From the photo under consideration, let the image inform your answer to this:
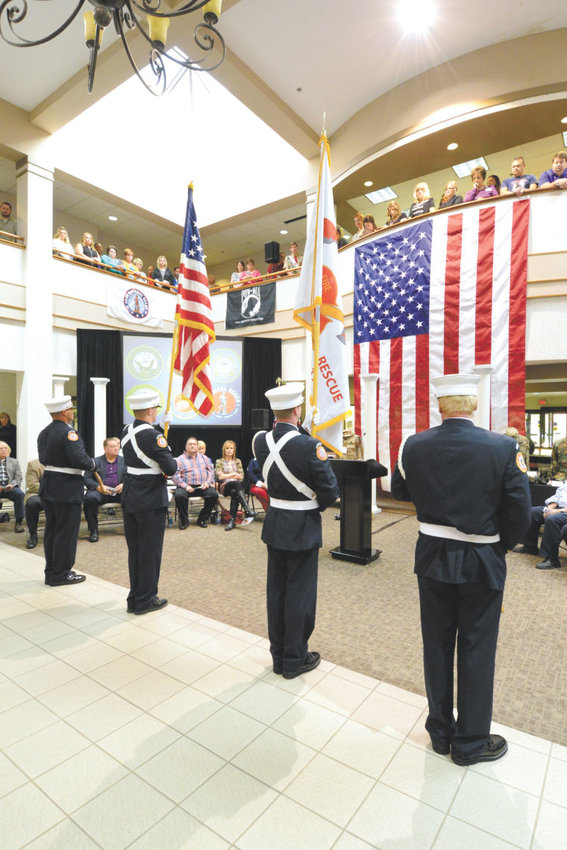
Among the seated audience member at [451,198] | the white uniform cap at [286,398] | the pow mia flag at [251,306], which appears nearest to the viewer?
the white uniform cap at [286,398]

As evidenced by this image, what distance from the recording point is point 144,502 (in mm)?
3195

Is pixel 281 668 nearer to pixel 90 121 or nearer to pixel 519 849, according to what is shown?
pixel 519 849

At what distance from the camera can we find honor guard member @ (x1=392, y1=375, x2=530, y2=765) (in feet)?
5.63

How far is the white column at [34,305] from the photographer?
300 inches

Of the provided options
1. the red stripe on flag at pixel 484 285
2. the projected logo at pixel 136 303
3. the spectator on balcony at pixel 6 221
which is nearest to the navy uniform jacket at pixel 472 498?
the red stripe on flag at pixel 484 285

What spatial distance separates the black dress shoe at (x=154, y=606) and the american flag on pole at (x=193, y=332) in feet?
5.51

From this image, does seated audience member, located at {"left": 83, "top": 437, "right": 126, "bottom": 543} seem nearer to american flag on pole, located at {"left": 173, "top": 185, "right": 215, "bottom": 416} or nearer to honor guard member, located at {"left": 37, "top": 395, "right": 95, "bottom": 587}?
honor guard member, located at {"left": 37, "top": 395, "right": 95, "bottom": 587}

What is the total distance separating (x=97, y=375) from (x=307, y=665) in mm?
7148

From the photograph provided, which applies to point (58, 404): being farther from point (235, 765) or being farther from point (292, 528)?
point (235, 765)

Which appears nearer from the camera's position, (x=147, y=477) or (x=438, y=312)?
(x=147, y=477)

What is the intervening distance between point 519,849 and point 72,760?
5.31 ft

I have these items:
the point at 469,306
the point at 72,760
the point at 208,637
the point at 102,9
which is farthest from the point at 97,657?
the point at 469,306

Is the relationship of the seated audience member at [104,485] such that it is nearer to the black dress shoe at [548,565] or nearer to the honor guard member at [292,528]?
the honor guard member at [292,528]

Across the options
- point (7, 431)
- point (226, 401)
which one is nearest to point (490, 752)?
point (226, 401)
